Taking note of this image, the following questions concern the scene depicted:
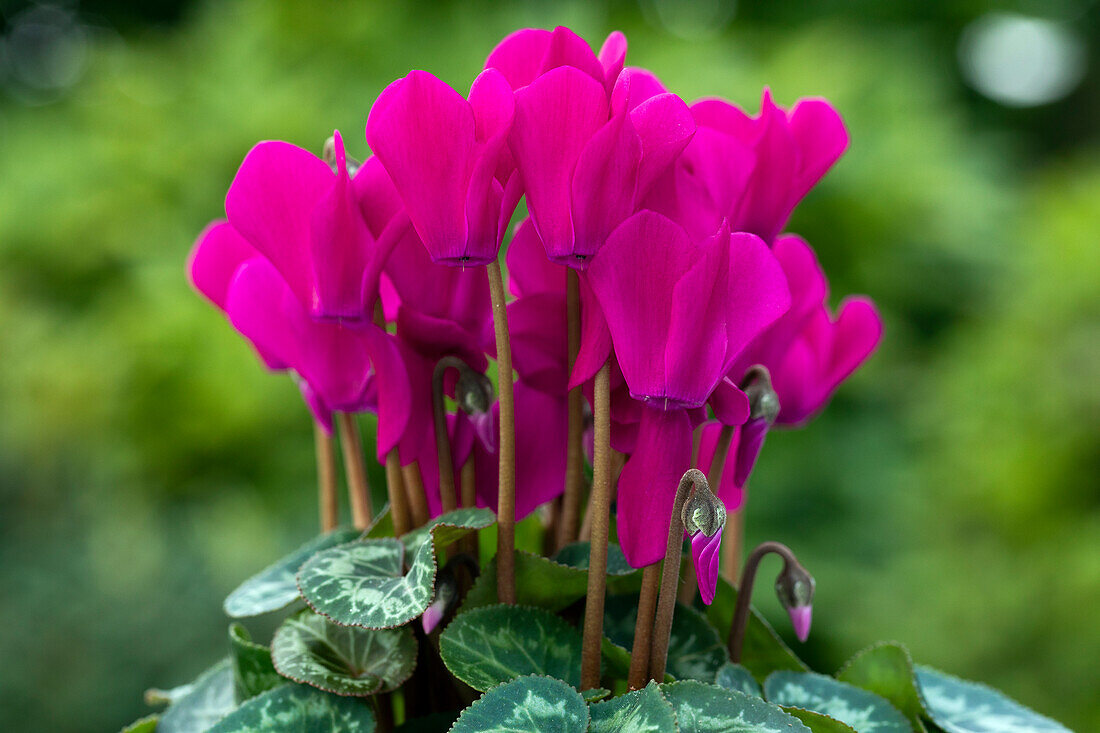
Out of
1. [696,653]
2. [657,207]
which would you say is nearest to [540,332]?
[657,207]

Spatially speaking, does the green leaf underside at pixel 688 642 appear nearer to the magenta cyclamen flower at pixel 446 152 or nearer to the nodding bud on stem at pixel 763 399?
the nodding bud on stem at pixel 763 399

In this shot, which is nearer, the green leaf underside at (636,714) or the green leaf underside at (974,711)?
the green leaf underside at (636,714)

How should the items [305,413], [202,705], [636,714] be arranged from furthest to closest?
[305,413], [202,705], [636,714]

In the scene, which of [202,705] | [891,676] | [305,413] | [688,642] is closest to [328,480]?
[202,705]

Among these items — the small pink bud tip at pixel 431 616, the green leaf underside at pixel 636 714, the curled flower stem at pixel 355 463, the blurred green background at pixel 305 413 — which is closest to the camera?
the green leaf underside at pixel 636 714

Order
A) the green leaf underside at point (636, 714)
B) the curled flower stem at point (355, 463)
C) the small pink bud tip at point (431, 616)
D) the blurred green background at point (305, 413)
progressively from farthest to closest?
the blurred green background at point (305, 413) → the curled flower stem at point (355, 463) → the small pink bud tip at point (431, 616) → the green leaf underside at point (636, 714)

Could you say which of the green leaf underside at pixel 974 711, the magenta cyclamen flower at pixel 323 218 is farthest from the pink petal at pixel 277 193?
the green leaf underside at pixel 974 711

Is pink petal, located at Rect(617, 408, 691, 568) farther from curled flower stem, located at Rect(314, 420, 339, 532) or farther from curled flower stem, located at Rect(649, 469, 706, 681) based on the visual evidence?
curled flower stem, located at Rect(314, 420, 339, 532)

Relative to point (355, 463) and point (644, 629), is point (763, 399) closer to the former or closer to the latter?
point (644, 629)
